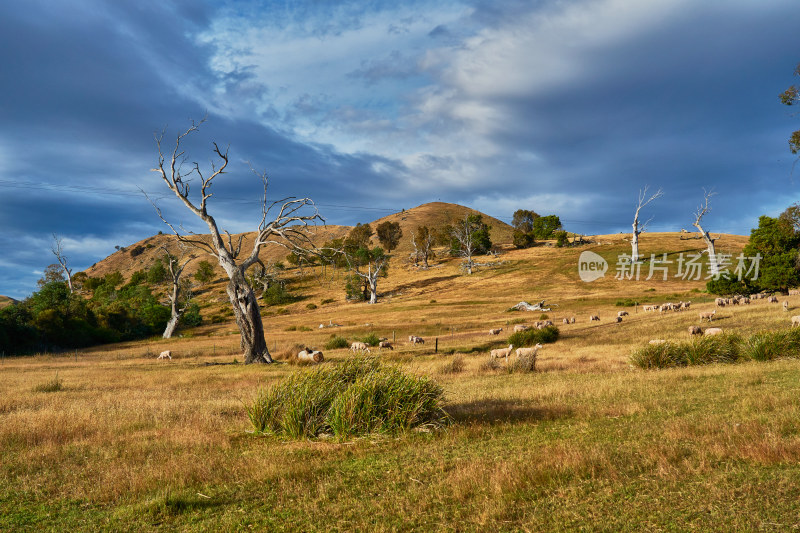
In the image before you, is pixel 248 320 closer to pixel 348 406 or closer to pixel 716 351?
pixel 348 406

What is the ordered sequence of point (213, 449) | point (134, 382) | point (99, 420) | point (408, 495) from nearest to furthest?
point (408, 495), point (213, 449), point (99, 420), point (134, 382)

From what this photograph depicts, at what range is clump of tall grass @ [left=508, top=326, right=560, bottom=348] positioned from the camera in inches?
1247

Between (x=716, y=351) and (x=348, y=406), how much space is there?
54.1ft

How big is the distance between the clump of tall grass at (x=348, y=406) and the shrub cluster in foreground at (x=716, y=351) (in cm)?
1182

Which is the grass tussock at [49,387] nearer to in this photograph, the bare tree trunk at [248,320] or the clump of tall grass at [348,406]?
the bare tree trunk at [248,320]

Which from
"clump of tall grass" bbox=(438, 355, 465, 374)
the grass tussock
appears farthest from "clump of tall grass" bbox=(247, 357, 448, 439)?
the grass tussock

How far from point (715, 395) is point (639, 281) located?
75.7 metres

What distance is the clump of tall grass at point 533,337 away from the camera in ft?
104

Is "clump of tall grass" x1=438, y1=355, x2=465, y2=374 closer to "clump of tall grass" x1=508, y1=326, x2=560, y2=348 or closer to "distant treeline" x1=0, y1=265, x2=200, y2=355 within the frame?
"clump of tall grass" x1=508, y1=326, x2=560, y2=348

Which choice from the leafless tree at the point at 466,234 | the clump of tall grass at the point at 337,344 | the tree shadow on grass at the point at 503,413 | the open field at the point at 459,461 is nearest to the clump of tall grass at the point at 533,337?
the clump of tall grass at the point at 337,344

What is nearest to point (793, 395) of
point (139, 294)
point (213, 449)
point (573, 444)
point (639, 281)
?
point (573, 444)

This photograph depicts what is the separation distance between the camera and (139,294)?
84000 mm

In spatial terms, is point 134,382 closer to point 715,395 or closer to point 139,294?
point 715,395

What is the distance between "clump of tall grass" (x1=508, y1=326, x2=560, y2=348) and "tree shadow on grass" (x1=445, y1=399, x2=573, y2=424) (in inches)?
777
